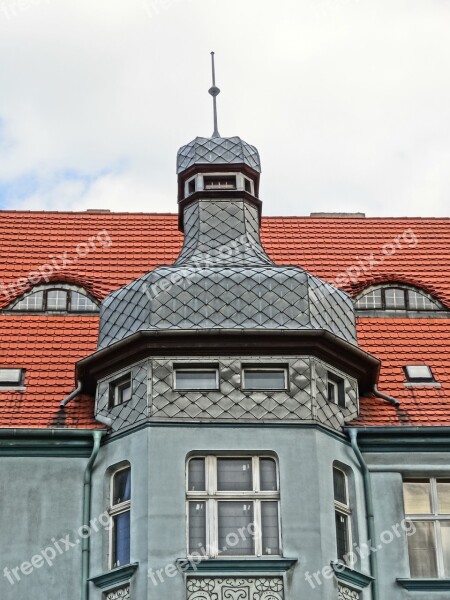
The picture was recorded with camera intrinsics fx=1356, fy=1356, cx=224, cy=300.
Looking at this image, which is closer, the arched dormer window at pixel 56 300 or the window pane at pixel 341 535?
the window pane at pixel 341 535

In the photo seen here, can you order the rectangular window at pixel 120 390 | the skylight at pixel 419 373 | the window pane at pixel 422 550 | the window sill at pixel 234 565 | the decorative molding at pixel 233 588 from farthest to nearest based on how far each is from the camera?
→ the skylight at pixel 419 373 < the rectangular window at pixel 120 390 < the window pane at pixel 422 550 < the window sill at pixel 234 565 < the decorative molding at pixel 233 588

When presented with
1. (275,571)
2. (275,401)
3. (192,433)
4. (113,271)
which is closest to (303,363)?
(275,401)

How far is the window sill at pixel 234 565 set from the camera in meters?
19.3

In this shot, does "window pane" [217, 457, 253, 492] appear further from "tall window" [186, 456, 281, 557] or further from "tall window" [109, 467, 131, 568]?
"tall window" [109, 467, 131, 568]

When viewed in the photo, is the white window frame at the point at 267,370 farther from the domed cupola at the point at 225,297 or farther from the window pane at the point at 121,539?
the window pane at the point at 121,539

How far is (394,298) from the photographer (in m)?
27.2

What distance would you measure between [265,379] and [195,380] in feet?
3.60

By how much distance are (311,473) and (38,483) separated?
427cm

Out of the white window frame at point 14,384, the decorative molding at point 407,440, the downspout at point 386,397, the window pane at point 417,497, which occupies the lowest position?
the window pane at point 417,497

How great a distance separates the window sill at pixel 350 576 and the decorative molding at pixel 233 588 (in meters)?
0.93

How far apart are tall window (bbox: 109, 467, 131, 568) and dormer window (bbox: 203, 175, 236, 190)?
7.09 meters

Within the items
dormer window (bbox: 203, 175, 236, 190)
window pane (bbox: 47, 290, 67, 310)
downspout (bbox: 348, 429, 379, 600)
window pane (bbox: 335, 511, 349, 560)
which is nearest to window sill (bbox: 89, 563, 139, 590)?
window pane (bbox: 335, 511, 349, 560)

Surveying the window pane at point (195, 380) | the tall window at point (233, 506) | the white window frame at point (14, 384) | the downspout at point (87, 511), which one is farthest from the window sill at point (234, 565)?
the white window frame at point (14, 384)

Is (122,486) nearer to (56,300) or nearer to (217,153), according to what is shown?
(56,300)
